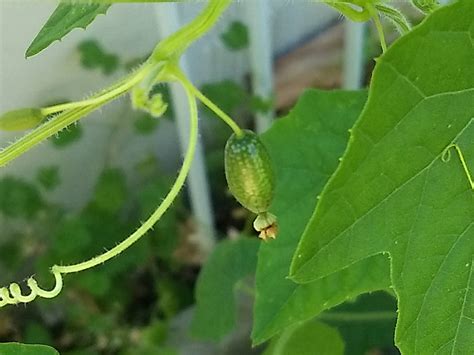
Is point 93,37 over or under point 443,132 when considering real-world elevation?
over

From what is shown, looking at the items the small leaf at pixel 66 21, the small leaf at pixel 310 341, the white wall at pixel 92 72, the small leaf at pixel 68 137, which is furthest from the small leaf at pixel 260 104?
the small leaf at pixel 66 21

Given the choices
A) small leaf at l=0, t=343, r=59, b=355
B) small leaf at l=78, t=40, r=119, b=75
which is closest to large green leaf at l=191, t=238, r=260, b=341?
small leaf at l=78, t=40, r=119, b=75

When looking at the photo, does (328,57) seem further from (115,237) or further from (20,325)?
(20,325)

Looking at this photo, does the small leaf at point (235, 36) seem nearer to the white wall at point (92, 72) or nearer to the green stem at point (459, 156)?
the white wall at point (92, 72)

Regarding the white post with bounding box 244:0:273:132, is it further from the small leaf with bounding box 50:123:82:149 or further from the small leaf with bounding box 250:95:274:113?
the small leaf with bounding box 50:123:82:149

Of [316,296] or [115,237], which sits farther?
[115,237]

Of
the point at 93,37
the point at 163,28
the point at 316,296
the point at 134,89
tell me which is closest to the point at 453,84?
the point at 134,89

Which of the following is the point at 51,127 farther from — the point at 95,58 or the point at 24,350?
the point at 95,58
